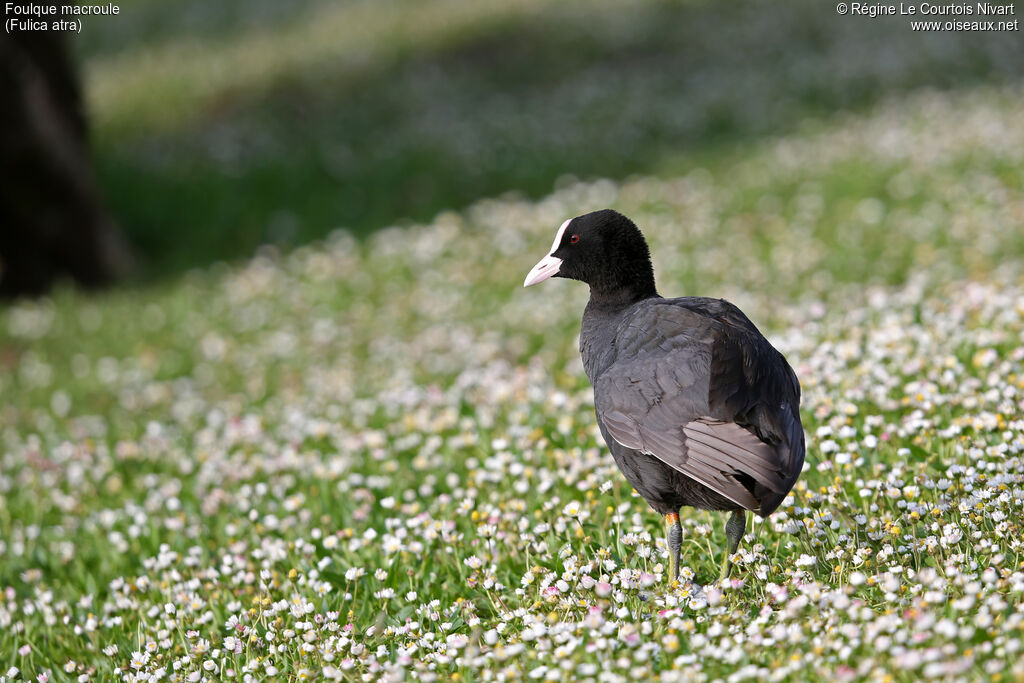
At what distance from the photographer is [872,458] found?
529 cm

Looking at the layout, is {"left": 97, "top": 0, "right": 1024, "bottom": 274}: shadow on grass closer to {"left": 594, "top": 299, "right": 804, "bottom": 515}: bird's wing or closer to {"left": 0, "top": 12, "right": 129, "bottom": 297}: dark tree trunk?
{"left": 0, "top": 12, "right": 129, "bottom": 297}: dark tree trunk

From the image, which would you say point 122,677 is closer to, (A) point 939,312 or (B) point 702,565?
(B) point 702,565

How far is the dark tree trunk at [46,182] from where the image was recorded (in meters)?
13.6

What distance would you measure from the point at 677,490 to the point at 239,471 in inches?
170

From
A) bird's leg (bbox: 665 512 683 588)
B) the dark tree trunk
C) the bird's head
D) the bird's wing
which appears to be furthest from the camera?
the dark tree trunk

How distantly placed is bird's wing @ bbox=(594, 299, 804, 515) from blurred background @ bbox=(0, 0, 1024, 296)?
11.5 m

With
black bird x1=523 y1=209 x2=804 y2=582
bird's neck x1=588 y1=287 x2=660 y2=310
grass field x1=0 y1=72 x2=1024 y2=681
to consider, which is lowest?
grass field x1=0 y1=72 x2=1024 y2=681

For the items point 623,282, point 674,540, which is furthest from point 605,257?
point 674,540

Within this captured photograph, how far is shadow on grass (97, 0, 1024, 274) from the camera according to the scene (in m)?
16.9

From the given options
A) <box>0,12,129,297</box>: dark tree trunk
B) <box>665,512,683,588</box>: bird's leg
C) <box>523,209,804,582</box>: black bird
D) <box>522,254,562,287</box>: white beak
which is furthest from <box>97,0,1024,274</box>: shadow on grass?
<box>665,512,683,588</box>: bird's leg

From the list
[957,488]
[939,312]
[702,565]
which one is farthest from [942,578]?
[939,312]

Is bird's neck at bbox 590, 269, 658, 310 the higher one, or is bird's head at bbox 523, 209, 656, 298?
→ bird's head at bbox 523, 209, 656, 298

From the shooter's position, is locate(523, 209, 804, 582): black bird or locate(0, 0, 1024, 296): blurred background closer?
locate(523, 209, 804, 582): black bird

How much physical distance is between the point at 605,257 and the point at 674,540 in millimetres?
1554
